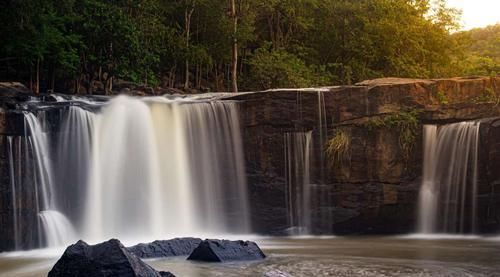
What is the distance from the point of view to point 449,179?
1855 centimetres

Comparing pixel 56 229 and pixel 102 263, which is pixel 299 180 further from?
pixel 102 263

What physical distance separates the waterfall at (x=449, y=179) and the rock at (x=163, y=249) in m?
8.27

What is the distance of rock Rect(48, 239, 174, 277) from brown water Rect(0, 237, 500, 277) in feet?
6.49

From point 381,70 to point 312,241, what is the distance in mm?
15770

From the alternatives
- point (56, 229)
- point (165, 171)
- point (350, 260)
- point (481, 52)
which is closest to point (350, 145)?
point (165, 171)

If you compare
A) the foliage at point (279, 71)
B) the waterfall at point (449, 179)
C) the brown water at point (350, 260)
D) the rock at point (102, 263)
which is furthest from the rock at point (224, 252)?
the foliage at point (279, 71)

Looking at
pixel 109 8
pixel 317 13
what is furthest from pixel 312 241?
pixel 317 13

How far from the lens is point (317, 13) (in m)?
32.0

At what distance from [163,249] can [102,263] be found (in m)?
4.35

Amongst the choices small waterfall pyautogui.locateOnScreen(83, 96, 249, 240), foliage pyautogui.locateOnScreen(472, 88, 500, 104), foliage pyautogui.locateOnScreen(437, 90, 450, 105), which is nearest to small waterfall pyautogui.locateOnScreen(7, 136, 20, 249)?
small waterfall pyautogui.locateOnScreen(83, 96, 249, 240)

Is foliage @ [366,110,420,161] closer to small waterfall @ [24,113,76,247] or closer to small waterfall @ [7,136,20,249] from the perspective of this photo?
small waterfall @ [24,113,76,247]

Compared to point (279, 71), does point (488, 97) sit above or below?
below

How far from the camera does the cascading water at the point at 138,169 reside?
668 inches

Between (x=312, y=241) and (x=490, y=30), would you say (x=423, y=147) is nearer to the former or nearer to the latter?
(x=312, y=241)
